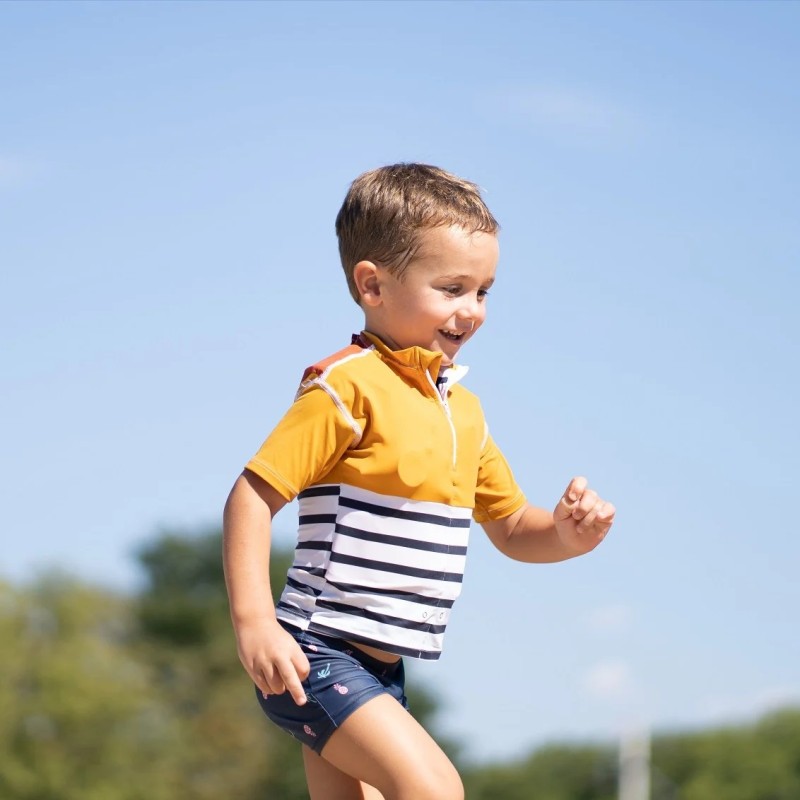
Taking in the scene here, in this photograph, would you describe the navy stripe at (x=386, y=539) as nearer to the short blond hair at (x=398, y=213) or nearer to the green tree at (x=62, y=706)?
the short blond hair at (x=398, y=213)

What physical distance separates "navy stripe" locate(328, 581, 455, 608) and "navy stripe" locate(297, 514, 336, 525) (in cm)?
19

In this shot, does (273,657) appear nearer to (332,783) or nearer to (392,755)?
(392,755)

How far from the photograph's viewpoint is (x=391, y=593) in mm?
4305

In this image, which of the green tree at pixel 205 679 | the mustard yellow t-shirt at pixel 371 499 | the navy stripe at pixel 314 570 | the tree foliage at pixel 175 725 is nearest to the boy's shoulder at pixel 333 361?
the mustard yellow t-shirt at pixel 371 499

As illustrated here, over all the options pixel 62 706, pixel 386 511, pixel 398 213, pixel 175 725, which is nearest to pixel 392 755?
pixel 386 511

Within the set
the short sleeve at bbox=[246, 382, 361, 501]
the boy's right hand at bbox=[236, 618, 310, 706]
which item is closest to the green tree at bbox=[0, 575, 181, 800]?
the short sleeve at bbox=[246, 382, 361, 501]

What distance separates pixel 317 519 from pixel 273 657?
554mm

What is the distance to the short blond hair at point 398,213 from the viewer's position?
447 centimetres

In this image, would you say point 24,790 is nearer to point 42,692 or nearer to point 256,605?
point 42,692

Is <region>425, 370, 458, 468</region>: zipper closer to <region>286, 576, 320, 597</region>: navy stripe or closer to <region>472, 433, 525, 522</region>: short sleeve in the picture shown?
<region>472, 433, 525, 522</region>: short sleeve

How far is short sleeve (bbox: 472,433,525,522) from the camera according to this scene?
4891 millimetres

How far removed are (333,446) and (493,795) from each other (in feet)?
176

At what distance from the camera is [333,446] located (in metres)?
4.25

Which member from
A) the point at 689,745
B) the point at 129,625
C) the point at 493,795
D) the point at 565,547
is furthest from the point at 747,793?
the point at 565,547
